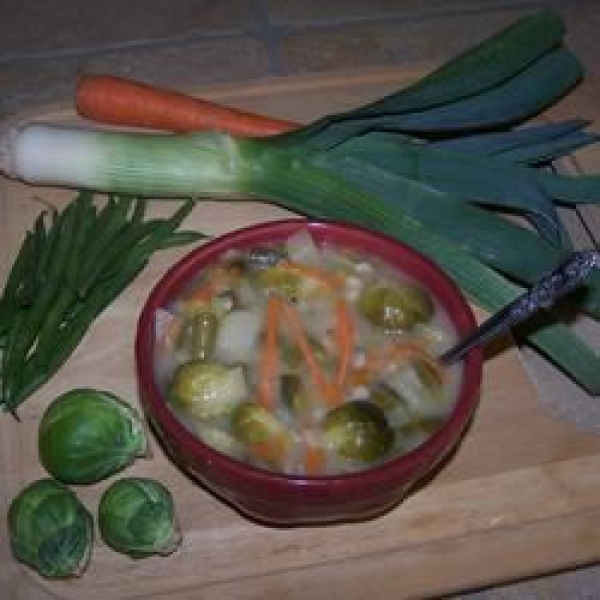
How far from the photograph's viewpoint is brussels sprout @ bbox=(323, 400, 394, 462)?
1038mm

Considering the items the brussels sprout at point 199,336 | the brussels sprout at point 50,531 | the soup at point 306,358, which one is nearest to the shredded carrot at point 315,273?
the soup at point 306,358

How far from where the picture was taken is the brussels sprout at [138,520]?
1.07 m

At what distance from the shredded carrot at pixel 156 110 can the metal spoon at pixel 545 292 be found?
0.53 metres

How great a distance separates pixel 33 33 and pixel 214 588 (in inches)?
43.7

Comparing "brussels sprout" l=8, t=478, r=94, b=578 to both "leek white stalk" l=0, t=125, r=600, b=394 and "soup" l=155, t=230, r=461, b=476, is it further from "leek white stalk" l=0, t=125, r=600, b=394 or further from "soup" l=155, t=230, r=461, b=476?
"leek white stalk" l=0, t=125, r=600, b=394

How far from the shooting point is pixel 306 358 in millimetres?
1110

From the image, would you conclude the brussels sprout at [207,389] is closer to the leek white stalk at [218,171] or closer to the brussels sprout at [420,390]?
the brussels sprout at [420,390]

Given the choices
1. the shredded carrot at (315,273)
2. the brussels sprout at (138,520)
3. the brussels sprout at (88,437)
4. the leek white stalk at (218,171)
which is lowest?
the brussels sprout at (138,520)

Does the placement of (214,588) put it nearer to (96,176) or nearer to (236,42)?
(96,176)

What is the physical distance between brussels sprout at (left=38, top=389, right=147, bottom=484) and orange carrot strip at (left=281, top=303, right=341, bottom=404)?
0.60ft

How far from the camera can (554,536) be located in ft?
3.81

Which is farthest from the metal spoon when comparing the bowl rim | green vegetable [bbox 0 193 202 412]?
green vegetable [bbox 0 193 202 412]

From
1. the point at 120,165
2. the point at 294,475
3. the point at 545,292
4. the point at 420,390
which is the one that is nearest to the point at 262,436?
the point at 294,475

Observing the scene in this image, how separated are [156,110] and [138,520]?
0.63 meters
